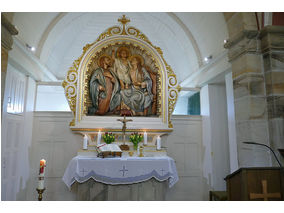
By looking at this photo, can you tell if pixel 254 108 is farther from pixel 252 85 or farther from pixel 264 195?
pixel 264 195

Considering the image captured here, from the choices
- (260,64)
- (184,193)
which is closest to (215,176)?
(184,193)

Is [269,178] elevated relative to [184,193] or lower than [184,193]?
elevated

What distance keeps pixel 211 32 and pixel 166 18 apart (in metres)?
1.89

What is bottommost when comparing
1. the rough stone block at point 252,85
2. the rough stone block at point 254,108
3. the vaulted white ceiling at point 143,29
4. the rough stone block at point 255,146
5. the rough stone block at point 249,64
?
the rough stone block at point 255,146

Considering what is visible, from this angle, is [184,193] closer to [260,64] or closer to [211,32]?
[260,64]

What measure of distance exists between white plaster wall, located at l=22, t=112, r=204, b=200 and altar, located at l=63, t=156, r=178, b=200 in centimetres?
117

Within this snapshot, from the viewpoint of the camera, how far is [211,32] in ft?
19.3

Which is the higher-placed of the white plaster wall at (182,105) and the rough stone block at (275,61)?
the rough stone block at (275,61)

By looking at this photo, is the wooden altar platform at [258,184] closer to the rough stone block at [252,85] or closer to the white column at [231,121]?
the rough stone block at [252,85]

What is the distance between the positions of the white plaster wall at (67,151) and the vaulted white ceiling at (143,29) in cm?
190

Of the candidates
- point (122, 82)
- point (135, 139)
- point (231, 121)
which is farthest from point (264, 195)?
point (122, 82)

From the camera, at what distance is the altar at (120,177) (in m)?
4.44

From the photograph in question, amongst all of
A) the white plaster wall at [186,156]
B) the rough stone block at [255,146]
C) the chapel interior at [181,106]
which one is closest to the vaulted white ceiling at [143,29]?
the chapel interior at [181,106]

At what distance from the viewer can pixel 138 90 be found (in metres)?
5.75
